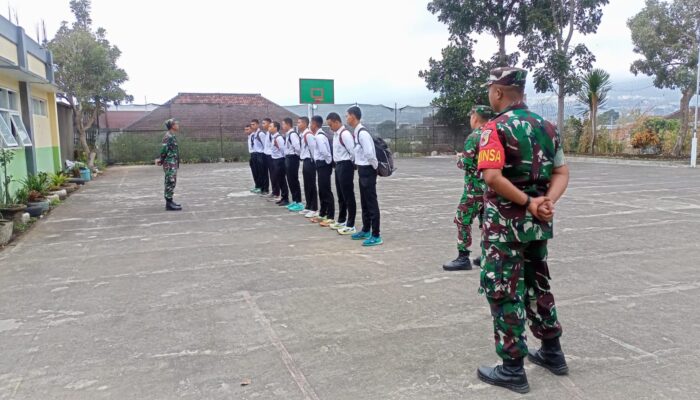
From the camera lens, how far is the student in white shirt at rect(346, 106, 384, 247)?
6.50 metres

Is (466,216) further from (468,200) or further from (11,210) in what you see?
(11,210)

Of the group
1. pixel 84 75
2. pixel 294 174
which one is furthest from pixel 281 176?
pixel 84 75

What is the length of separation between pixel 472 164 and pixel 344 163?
2.41 meters

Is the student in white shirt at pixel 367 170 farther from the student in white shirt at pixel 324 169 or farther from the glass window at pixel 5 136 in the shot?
the glass window at pixel 5 136

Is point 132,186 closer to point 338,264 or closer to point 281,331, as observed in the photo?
point 338,264

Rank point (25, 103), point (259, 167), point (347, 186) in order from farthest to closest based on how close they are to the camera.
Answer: point (25, 103), point (259, 167), point (347, 186)

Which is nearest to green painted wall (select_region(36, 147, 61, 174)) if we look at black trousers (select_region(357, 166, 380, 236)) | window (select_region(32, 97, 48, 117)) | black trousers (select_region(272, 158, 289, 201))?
window (select_region(32, 97, 48, 117))

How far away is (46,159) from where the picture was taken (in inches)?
540

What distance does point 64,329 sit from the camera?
3.93 m

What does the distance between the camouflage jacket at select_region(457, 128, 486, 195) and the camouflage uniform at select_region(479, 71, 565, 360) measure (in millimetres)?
2012

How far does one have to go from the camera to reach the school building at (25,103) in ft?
34.0

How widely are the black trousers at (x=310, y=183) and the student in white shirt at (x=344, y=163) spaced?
1601 millimetres

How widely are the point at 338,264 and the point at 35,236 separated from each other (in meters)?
4.66

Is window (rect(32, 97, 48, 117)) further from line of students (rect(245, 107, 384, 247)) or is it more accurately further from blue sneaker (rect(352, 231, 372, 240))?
blue sneaker (rect(352, 231, 372, 240))
